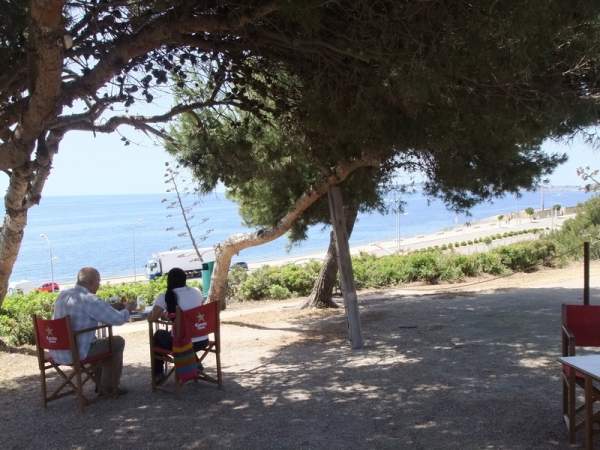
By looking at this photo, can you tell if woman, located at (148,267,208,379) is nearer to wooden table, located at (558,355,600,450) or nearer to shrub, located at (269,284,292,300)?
wooden table, located at (558,355,600,450)

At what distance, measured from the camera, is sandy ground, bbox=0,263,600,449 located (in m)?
3.99

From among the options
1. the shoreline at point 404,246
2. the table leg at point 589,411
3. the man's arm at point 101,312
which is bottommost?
the shoreline at point 404,246

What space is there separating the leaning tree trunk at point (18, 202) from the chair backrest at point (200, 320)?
1844mm

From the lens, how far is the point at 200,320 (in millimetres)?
4988

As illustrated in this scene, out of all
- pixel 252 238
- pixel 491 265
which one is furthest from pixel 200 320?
pixel 491 265

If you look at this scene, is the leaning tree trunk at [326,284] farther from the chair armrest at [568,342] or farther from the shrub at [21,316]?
the chair armrest at [568,342]

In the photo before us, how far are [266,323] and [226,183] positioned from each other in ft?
9.60

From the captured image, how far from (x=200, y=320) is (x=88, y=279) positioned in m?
0.99

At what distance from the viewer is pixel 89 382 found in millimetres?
5816

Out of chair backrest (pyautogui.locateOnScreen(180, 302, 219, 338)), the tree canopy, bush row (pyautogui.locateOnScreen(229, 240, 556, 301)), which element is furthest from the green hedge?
chair backrest (pyautogui.locateOnScreen(180, 302, 219, 338))

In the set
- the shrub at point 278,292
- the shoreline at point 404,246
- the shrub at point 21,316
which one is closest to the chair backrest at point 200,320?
the shrub at point 21,316

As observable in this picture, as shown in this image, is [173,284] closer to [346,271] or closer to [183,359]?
[183,359]

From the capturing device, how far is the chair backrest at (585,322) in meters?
4.22

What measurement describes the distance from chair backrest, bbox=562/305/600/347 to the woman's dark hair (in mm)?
3121
